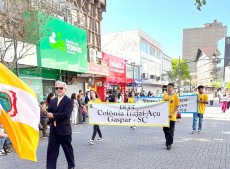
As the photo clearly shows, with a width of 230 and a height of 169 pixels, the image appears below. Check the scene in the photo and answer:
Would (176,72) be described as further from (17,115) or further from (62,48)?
(17,115)

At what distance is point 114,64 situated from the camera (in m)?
29.5

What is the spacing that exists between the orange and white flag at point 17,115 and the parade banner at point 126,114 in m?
5.74

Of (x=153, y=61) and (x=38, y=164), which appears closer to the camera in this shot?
(x=38, y=164)

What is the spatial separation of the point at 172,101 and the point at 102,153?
2.66 meters

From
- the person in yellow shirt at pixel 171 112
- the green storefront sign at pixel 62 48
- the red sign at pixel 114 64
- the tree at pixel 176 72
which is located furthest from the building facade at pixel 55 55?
the tree at pixel 176 72

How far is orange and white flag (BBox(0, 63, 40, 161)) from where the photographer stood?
11.6 feet

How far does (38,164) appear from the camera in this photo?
6668 millimetres

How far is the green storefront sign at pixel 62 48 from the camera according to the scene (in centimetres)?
1416

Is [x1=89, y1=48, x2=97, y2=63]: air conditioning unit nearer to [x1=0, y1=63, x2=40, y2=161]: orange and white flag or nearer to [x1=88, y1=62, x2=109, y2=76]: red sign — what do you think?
[x1=88, y1=62, x2=109, y2=76]: red sign

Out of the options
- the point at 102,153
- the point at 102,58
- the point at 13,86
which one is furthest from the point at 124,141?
the point at 102,58

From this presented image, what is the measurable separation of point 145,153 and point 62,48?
10.0 metres

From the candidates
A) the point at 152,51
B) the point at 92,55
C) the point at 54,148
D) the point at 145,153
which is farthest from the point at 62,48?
the point at 152,51

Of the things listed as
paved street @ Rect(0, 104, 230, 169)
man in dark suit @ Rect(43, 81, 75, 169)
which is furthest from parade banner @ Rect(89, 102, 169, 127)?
man in dark suit @ Rect(43, 81, 75, 169)

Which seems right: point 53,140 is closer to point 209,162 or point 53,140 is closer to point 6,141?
point 6,141
